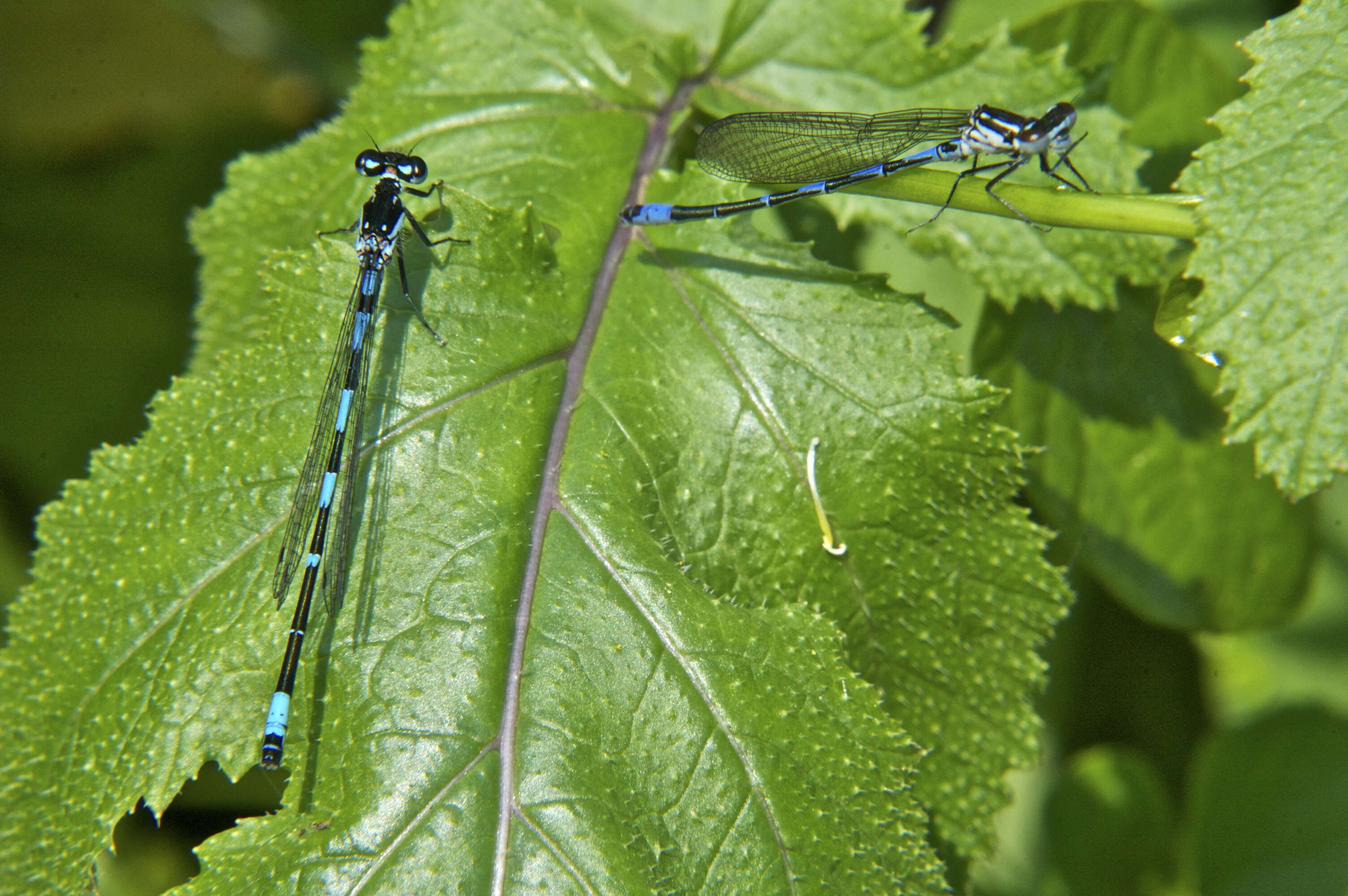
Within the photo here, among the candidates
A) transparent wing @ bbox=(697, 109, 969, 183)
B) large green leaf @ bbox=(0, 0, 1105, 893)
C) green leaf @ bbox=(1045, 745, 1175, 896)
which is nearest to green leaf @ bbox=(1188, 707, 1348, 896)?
green leaf @ bbox=(1045, 745, 1175, 896)

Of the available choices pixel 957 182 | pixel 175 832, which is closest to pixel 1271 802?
pixel 957 182

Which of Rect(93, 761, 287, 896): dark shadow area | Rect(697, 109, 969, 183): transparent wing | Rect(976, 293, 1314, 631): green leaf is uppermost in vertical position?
Rect(697, 109, 969, 183): transparent wing

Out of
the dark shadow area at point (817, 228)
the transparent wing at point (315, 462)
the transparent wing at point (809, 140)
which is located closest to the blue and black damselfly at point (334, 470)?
the transparent wing at point (315, 462)

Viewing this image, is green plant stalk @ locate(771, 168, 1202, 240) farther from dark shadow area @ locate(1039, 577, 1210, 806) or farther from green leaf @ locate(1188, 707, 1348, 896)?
green leaf @ locate(1188, 707, 1348, 896)

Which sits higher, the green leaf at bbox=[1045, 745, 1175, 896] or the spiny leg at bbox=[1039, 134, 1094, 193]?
the spiny leg at bbox=[1039, 134, 1094, 193]

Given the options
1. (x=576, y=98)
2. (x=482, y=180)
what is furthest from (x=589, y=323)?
(x=576, y=98)

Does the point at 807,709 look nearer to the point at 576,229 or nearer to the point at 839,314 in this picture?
the point at 839,314

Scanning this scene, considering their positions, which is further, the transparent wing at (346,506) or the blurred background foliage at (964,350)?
the blurred background foliage at (964,350)

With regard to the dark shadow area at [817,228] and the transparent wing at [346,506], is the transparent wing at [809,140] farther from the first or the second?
the transparent wing at [346,506]
